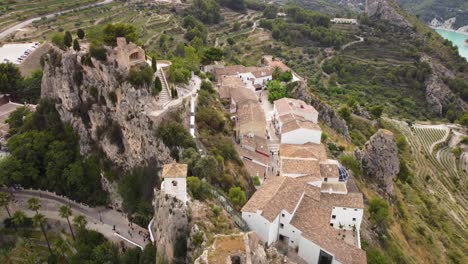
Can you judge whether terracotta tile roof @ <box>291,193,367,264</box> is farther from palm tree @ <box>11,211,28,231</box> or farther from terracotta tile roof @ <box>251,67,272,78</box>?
terracotta tile roof @ <box>251,67,272,78</box>

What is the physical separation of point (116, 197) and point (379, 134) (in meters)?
40.4

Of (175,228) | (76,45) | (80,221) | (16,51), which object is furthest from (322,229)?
(16,51)

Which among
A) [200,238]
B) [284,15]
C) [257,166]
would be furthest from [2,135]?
[284,15]

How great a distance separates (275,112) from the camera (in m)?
61.7

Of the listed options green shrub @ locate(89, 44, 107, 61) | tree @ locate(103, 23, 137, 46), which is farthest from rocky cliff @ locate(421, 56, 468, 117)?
green shrub @ locate(89, 44, 107, 61)

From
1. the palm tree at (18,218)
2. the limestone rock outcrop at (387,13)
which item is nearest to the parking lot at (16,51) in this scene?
the palm tree at (18,218)

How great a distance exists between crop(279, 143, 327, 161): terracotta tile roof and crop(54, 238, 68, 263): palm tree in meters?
29.5

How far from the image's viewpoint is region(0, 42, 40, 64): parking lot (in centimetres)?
8150

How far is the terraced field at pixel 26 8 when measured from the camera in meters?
97.2

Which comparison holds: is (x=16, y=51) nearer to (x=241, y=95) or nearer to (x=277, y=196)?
(x=241, y=95)

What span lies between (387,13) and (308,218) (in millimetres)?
140564

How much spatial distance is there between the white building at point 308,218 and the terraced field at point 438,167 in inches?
1851

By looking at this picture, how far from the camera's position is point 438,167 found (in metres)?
95.3

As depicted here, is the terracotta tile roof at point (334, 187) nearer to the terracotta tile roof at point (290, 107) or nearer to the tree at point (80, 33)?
the terracotta tile roof at point (290, 107)
